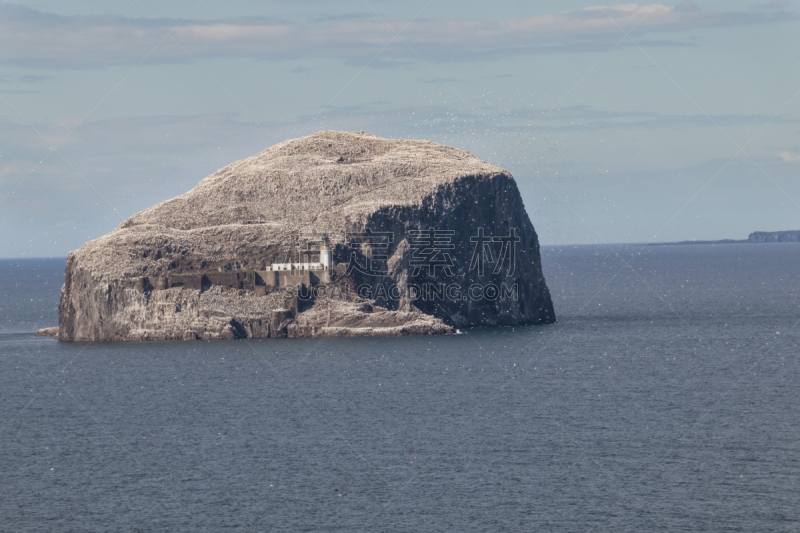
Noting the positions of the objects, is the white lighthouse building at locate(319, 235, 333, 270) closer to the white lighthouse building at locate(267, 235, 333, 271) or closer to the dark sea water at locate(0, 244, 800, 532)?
the white lighthouse building at locate(267, 235, 333, 271)

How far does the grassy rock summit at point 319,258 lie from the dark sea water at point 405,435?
6317 millimetres

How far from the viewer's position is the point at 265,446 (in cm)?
7206

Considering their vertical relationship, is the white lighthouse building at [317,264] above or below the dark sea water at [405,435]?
above

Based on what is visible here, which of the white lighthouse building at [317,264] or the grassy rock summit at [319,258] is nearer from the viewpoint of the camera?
the grassy rock summit at [319,258]

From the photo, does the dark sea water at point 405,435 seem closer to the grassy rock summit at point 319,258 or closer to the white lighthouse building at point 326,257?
the grassy rock summit at point 319,258

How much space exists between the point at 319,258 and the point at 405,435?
6100 cm

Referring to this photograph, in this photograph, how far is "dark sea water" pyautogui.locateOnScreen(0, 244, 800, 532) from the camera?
57.4 metres

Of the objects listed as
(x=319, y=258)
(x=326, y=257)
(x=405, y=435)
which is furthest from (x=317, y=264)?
(x=405, y=435)

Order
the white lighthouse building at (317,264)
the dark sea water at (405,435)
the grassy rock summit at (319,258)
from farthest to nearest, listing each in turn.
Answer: the white lighthouse building at (317,264) < the grassy rock summit at (319,258) < the dark sea water at (405,435)

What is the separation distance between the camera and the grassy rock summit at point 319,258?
5094 inches

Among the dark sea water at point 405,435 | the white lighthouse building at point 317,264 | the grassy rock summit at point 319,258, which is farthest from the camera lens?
the white lighthouse building at point 317,264

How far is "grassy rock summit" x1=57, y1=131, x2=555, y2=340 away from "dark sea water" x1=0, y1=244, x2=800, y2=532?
6317 millimetres

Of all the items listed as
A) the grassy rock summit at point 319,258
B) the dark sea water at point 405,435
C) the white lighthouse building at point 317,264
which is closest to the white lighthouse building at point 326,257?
the white lighthouse building at point 317,264

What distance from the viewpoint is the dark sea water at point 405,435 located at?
188ft
